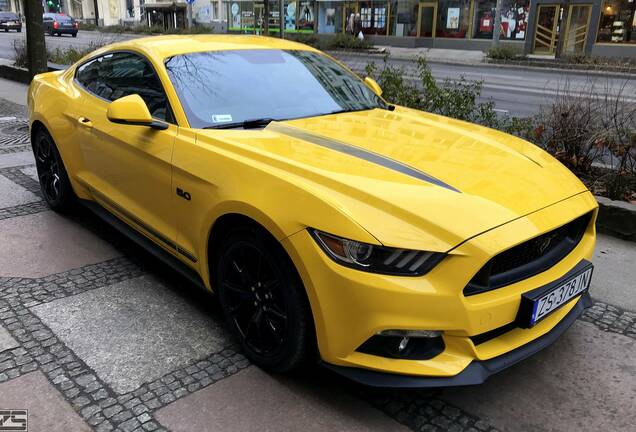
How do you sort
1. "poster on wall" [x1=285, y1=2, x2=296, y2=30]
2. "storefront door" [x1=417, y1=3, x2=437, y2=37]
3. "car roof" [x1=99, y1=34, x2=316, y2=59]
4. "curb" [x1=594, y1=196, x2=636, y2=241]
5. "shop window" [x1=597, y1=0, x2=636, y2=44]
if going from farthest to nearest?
"poster on wall" [x1=285, y1=2, x2=296, y2=30] < "storefront door" [x1=417, y1=3, x2=437, y2=37] < "shop window" [x1=597, y1=0, x2=636, y2=44] < "curb" [x1=594, y1=196, x2=636, y2=241] < "car roof" [x1=99, y1=34, x2=316, y2=59]

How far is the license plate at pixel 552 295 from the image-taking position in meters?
2.44

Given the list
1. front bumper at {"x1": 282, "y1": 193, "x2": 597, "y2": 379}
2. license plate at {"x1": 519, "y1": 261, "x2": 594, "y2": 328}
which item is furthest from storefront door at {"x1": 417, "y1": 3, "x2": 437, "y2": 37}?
front bumper at {"x1": 282, "y1": 193, "x2": 597, "y2": 379}

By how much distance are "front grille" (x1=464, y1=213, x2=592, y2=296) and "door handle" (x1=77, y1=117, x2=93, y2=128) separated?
10.1ft

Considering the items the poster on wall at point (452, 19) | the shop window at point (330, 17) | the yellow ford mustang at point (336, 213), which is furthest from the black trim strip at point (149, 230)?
the shop window at point (330, 17)

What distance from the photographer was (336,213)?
A: 239 centimetres

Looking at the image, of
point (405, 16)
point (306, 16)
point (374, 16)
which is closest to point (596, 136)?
point (405, 16)

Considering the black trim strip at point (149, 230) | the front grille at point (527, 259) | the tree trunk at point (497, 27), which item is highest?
the tree trunk at point (497, 27)

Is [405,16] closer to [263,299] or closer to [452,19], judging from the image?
[452,19]

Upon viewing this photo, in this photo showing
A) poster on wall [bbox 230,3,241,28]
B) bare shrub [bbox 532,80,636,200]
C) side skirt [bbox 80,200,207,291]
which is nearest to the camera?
side skirt [bbox 80,200,207,291]

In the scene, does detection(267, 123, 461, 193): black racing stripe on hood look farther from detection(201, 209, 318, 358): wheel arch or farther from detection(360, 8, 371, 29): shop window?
detection(360, 8, 371, 29): shop window

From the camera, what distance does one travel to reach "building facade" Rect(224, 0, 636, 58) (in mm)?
24891

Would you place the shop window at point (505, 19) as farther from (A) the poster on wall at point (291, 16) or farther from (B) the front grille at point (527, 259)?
(B) the front grille at point (527, 259)

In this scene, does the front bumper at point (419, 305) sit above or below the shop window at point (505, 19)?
below

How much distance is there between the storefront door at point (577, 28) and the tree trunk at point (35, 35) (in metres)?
23.2
